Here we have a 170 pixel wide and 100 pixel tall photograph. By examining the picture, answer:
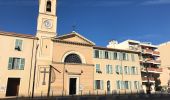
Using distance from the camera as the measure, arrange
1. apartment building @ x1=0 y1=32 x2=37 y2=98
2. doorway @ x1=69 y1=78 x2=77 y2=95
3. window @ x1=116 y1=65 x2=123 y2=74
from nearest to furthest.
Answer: apartment building @ x1=0 y1=32 x2=37 y2=98
doorway @ x1=69 y1=78 x2=77 y2=95
window @ x1=116 y1=65 x2=123 y2=74

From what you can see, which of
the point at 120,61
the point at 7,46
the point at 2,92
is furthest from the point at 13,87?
the point at 120,61

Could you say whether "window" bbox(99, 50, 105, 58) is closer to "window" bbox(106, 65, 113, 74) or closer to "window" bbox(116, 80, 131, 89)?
"window" bbox(106, 65, 113, 74)

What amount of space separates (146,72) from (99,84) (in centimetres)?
1627

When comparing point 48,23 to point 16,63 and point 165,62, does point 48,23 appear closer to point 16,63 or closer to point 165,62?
point 16,63

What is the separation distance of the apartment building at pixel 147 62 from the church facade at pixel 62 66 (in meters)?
6.21

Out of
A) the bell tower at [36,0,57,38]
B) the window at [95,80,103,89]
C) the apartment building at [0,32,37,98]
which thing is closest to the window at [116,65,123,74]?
the window at [95,80,103,89]

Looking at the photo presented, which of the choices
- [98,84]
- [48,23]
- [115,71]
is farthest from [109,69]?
[48,23]

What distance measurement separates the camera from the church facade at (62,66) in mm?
32719

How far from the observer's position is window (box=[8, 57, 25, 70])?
3216cm

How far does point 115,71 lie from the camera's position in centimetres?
4175

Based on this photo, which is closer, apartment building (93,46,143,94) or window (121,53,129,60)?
apartment building (93,46,143,94)

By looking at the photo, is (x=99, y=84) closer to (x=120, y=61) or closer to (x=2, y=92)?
(x=120, y=61)

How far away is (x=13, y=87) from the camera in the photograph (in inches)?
1286

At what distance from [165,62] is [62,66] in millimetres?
36929
